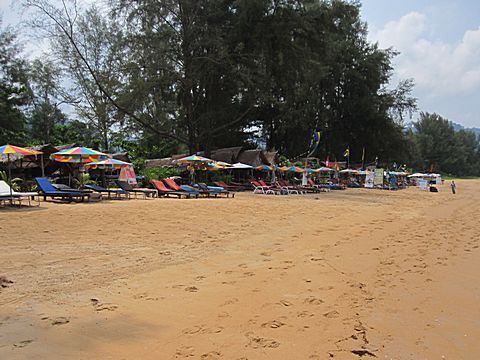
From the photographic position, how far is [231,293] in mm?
4789

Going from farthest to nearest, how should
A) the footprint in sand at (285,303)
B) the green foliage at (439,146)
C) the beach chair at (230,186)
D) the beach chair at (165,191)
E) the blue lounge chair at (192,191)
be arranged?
1. the green foliage at (439,146)
2. the beach chair at (230,186)
3. the blue lounge chair at (192,191)
4. the beach chair at (165,191)
5. the footprint in sand at (285,303)

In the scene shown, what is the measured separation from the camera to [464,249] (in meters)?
7.77

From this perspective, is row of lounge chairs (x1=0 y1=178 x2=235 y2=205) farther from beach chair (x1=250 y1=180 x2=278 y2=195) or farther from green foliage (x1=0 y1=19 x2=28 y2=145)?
green foliage (x1=0 y1=19 x2=28 y2=145)

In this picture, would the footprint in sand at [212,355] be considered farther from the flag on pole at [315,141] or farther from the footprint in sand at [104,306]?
the flag on pole at [315,141]

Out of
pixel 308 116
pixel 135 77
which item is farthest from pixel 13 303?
pixel 308 116

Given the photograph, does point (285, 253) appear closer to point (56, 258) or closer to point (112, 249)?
point (112, 249)

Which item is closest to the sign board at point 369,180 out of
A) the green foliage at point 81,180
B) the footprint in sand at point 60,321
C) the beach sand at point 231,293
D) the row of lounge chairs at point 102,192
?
the row of lounge chairs at point 102,192

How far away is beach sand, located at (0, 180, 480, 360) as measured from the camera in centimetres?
339

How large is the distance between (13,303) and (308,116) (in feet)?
122

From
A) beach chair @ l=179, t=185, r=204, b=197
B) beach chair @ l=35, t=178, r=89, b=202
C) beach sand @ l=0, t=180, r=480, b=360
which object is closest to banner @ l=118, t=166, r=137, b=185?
beach chair @ l=179, t=185, r=204, b=197

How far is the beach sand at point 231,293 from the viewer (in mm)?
3387

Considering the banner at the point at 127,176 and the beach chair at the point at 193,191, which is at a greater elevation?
the banner at the point at 127,176

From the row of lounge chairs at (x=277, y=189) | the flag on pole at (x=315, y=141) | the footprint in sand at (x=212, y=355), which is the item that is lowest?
the footprint in sand at (x=212, y=355)

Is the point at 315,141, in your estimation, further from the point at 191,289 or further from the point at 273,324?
the point at 273,324
